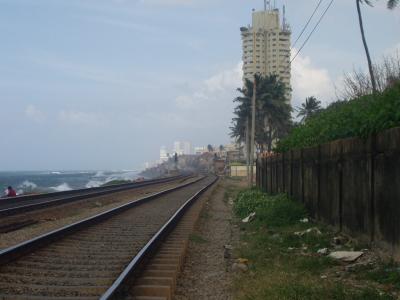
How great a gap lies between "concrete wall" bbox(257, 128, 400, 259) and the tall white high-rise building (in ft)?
179

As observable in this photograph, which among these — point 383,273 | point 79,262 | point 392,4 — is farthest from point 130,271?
point 392,4

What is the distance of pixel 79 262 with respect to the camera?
9.71 meters

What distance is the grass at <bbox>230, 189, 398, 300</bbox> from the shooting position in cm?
743

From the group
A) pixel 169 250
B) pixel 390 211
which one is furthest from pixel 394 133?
pixel 169 250

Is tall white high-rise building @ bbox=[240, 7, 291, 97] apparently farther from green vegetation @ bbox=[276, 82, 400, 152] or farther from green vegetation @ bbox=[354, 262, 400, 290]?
green vegetation @ bbox=[354, 262, 400, 290]

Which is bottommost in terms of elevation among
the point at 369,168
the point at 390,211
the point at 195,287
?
the point at 195,287

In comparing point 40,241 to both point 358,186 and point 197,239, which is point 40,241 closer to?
point 197,239

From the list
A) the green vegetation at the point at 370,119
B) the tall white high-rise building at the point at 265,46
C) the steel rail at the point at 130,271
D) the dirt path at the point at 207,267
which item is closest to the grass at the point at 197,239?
the dirt path at the point at 207,267

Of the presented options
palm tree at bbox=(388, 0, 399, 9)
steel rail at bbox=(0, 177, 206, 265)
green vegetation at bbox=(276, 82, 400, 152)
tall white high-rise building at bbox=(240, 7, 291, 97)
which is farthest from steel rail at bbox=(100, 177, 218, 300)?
tall white high-rise building at bbox=(240, 7, 291, 97)

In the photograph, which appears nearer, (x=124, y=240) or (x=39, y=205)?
(x=124, y=240)

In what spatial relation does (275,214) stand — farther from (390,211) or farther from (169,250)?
(390,211)

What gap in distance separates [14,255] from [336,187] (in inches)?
287

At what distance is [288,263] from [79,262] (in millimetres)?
3712

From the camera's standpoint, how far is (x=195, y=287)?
28.1 ft
